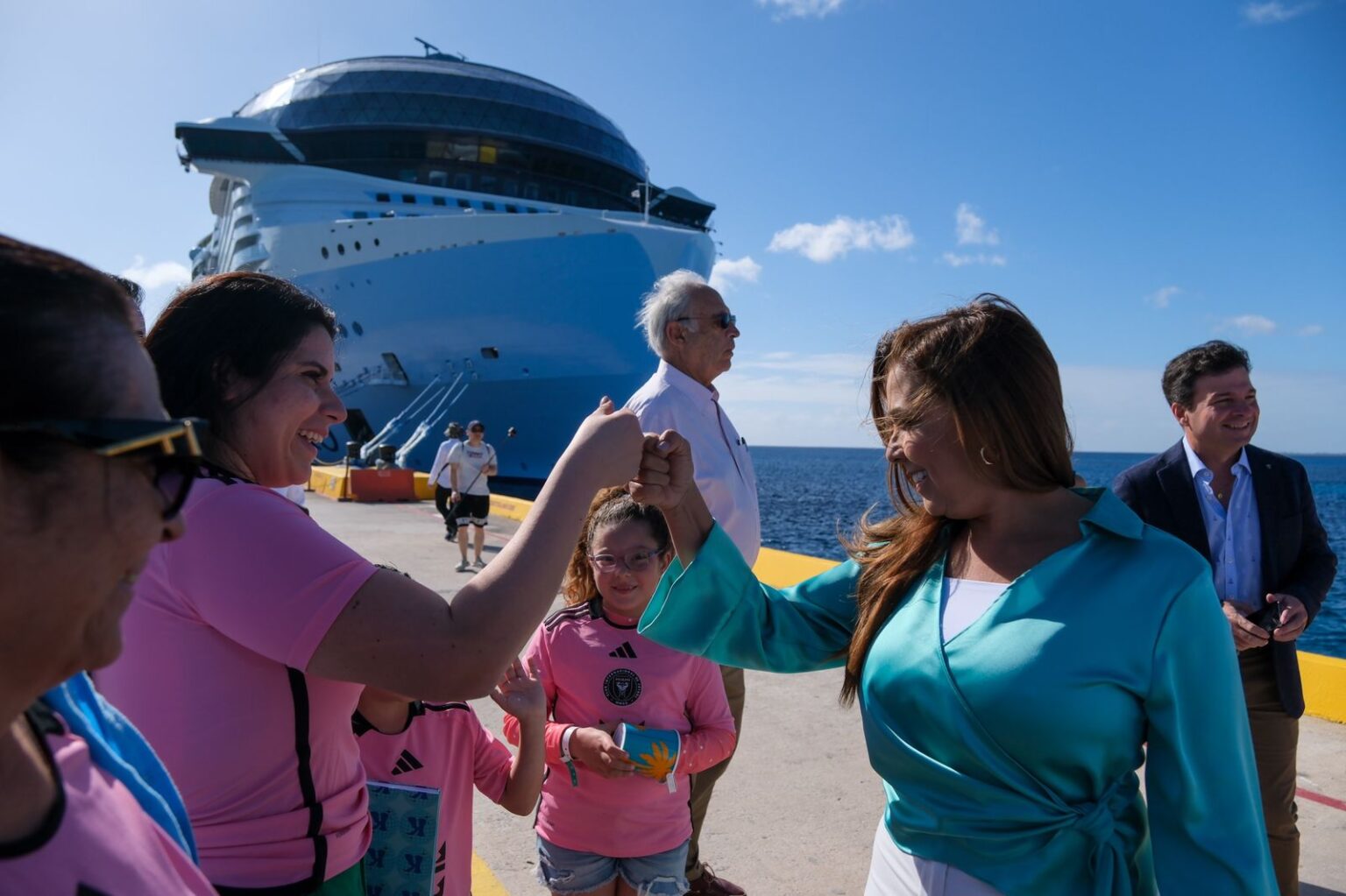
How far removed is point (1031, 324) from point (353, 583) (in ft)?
4.41

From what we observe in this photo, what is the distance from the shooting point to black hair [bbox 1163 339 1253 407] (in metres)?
3.04

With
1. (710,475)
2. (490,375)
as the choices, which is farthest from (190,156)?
(710,475)

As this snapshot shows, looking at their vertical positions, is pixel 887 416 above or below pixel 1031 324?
below

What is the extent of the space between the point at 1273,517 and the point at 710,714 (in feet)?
6.91

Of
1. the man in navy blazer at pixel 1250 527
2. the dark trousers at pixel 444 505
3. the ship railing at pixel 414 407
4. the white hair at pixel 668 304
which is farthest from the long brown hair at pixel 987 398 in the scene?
the ship railing at pixel 414 407

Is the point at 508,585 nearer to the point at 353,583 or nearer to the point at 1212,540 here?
the point at 353,583

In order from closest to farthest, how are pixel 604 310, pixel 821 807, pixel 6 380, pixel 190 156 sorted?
pixel 6 380 < pixel 821 807 < pixel 604 310 < pixel 190 156

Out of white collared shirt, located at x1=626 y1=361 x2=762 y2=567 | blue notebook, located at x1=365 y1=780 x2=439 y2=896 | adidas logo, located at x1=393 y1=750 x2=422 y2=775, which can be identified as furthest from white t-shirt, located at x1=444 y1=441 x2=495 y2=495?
blue notebook, located at x1=365 y1=780 x2=439 y2=896

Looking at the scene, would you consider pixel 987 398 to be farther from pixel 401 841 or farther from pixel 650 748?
pixel 401 841

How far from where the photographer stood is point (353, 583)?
117 centimetres

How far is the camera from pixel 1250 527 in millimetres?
3000

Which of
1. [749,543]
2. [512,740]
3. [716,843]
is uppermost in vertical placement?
[749,543]

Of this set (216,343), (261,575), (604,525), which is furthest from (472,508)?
(261,575)

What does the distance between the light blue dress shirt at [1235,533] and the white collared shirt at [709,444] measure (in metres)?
1.60
